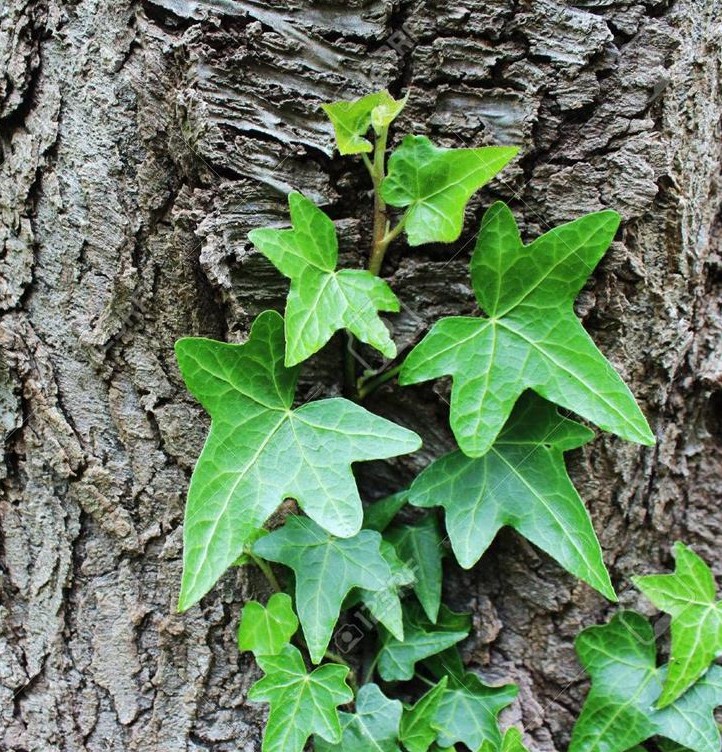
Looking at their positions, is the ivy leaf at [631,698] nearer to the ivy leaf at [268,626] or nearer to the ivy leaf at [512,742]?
the ivy leaf at [512,742]

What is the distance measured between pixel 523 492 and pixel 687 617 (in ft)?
1.21

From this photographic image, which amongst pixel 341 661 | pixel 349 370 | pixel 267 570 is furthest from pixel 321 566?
pixel 349 370

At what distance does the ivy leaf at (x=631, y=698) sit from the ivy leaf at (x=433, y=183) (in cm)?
75

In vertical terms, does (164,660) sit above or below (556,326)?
below

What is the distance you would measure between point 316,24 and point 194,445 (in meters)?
0.71

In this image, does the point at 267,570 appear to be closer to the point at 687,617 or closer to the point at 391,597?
the point at 391,597

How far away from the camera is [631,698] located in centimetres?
110

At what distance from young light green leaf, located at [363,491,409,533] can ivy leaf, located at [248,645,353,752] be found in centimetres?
23

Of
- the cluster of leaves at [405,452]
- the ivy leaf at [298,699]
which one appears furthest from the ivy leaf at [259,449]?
the ivy leaf at [298,699]

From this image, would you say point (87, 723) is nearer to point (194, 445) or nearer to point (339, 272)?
point (194, 445)

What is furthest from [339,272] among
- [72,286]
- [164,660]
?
[164,660]

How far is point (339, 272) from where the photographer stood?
99 cm

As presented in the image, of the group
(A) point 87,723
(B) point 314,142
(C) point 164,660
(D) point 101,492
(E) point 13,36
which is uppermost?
(E) point 13,36

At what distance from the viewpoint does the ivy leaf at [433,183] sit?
0.94 metres
